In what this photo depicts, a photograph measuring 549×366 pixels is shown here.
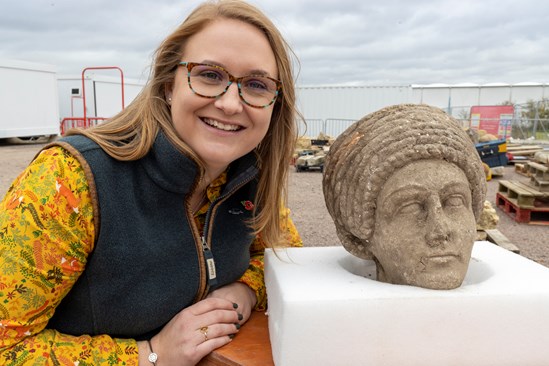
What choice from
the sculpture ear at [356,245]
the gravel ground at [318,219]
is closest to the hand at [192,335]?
the sculpture ear at [356,245]

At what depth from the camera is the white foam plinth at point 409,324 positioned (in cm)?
155

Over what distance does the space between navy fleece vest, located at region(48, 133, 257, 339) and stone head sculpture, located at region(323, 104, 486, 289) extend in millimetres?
632

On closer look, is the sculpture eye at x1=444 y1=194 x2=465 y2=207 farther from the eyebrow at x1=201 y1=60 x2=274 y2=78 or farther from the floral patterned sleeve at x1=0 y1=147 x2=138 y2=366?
the floral patterned sleeve at x1=0 y1=147 x2=138 y2=366

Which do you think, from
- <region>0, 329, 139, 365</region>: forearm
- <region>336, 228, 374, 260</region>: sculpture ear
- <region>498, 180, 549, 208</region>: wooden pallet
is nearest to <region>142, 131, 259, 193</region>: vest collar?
<region>0, 329, 139, 365</region>: forearm

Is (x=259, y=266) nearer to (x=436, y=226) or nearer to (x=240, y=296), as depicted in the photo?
(x=240, y=296)

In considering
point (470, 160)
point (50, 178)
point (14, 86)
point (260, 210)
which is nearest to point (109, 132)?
point (50, 178)

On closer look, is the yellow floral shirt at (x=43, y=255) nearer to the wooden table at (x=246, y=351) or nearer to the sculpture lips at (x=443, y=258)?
the wooden table at (x=246, y=351)

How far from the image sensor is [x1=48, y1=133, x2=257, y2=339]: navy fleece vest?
5.12 ft

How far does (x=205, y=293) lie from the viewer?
72.2 inches

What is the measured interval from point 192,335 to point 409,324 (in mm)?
728

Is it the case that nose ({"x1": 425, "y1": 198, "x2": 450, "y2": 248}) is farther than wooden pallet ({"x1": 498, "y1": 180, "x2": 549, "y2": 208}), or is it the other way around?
wooden pallet ({"x1": 498, "y1": 180, "x2": 549, "y2": 208})

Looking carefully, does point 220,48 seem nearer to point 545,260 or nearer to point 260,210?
point 260,210

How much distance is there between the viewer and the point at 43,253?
1.43 meters

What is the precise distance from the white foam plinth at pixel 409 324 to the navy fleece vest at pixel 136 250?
38 centimetres
